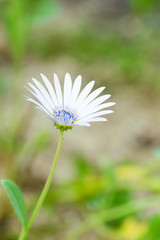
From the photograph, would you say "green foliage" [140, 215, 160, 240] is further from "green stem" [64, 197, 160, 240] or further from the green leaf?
the green leaf

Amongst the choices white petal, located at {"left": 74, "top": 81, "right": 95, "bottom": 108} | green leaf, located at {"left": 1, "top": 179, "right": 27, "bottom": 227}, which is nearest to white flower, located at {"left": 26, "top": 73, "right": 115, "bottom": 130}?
white petal, located at {"left": 74, "top": 81, "right": 95, "bottom": 108}

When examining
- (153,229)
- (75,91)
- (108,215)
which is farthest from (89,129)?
(75,91)

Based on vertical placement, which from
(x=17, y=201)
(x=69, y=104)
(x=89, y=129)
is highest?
(x=89, y=129)

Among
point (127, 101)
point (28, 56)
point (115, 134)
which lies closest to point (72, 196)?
point (115, 134)

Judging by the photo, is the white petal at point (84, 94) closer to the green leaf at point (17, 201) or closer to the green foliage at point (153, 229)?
the green leaf at point (17, 201)

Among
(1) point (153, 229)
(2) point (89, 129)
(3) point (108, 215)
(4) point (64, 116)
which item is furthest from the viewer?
(2) point (89, 129)

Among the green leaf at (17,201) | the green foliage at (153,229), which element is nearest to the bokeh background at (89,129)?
the green foliage at (153,229)

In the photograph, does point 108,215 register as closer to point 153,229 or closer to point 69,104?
point 153,229
